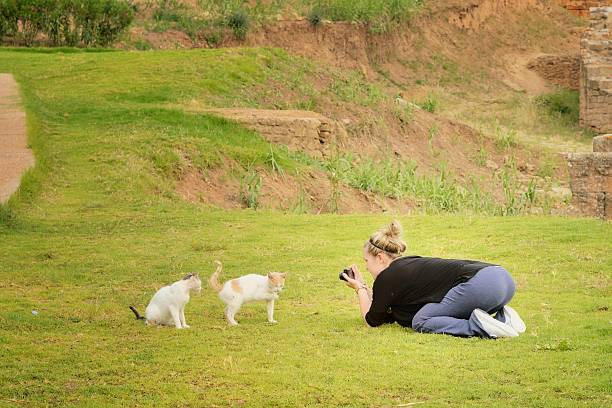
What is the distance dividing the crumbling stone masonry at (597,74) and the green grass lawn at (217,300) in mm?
12830

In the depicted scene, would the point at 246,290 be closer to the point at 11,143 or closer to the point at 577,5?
the point at 11,143

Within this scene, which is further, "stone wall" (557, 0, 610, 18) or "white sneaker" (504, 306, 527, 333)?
"stone wall" (557, 0, 610, 18)

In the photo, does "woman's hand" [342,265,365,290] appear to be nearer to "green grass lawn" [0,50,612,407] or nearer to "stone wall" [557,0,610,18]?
"green grass lawn" [0,50,612,407]

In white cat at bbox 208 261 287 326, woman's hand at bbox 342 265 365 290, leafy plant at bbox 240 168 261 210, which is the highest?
white cat at bbox 208 261 287 326

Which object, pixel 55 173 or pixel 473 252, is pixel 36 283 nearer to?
pixel 473 252

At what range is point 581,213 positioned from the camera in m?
18.0

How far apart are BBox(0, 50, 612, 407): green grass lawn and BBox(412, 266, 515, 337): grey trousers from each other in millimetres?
150

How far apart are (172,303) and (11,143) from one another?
10.8 metres

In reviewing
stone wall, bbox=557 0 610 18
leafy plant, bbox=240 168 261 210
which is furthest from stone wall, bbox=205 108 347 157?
stone wall, bbox=557 0 610 18

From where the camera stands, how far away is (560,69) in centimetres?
3747

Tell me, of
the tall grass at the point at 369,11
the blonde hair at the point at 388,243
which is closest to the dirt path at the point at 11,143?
the blonde hair at the point at 388,243

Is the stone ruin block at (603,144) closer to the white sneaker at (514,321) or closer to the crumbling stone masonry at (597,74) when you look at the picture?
the white sneaker at (514,321)

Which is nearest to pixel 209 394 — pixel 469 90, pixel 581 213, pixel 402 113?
pixel 581 213

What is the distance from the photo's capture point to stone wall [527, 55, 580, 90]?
3716cm
